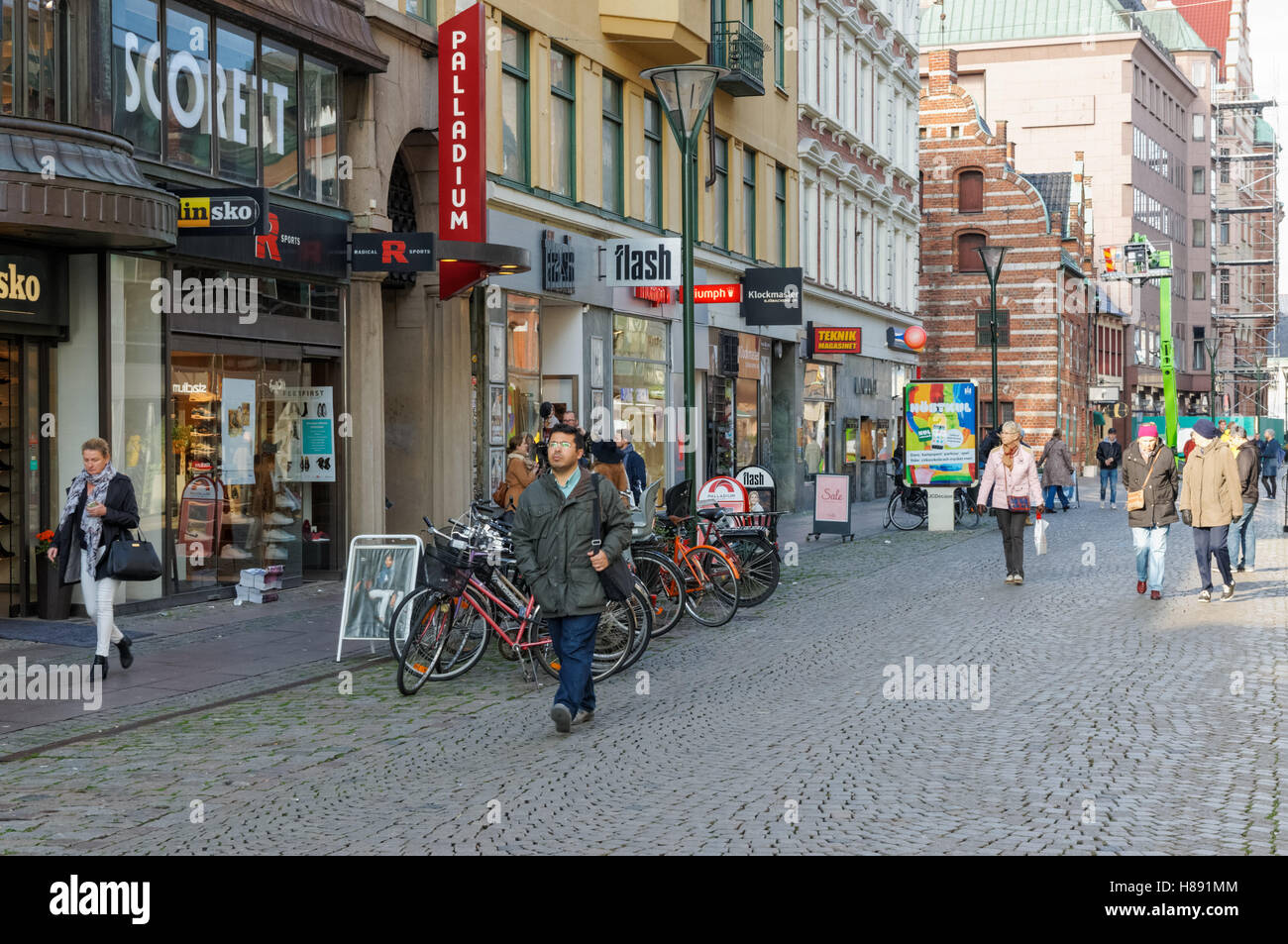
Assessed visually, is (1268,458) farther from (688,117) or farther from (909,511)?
(688,117)

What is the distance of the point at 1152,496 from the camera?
1602 centimetres

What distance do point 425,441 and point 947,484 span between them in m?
11.7

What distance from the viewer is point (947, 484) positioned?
91.6 feet

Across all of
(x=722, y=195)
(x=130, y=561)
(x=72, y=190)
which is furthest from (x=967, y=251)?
(x=130, y=561)

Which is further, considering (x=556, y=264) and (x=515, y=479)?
(x=556, y=264)

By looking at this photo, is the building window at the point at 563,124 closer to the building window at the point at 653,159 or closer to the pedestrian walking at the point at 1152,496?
the building window at the point at 653,159

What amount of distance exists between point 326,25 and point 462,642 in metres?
8.66

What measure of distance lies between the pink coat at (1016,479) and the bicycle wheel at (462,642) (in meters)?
8.65

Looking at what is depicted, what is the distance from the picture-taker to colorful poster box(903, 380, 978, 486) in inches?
1097

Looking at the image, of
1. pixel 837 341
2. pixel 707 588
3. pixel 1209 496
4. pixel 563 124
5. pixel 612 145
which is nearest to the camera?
pixel 707 588

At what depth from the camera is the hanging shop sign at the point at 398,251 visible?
17.0 m

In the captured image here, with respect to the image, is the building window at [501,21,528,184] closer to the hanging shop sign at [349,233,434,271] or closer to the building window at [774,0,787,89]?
the hanging shop sign at [349,233,434,271]

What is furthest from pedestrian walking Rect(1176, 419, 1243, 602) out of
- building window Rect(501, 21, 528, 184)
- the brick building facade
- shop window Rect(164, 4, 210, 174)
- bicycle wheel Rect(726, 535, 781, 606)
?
the brick building facade

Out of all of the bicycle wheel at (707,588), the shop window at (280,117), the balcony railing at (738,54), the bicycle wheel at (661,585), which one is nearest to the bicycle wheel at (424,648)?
the bicycle wheel at (661,585)
